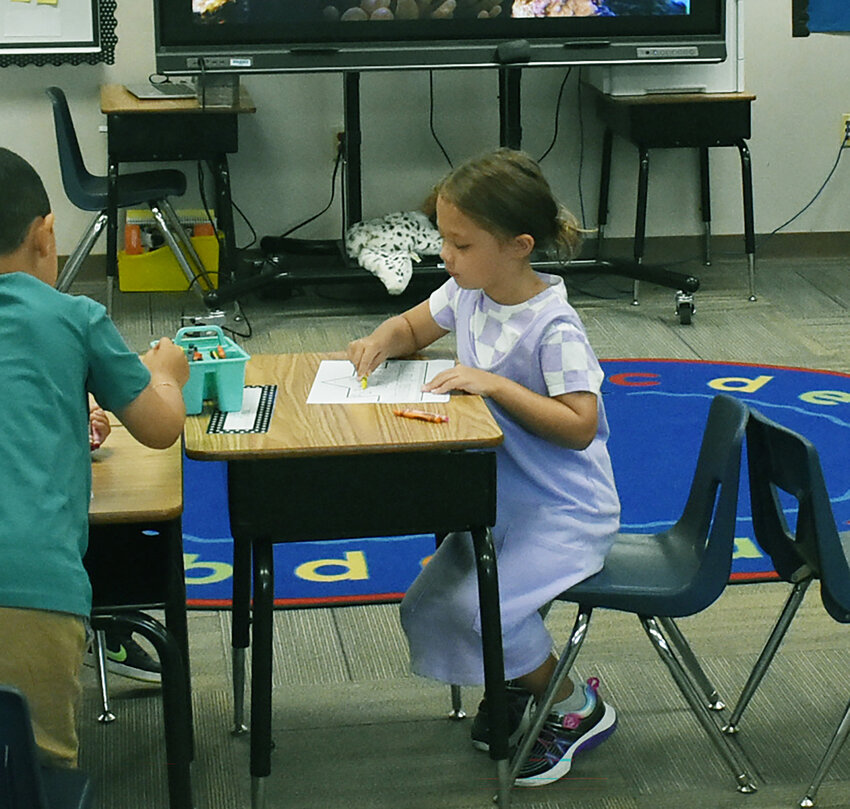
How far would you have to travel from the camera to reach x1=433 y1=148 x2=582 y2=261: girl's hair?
214 cm

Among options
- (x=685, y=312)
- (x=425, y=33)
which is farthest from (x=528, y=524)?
(x=425, y=33)

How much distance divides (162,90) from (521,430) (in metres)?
3.32

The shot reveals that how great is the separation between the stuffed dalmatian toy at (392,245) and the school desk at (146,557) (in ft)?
9.56

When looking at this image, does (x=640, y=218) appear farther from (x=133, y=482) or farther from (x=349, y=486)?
(x=133, y=482)

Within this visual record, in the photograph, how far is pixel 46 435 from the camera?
159 centimetres

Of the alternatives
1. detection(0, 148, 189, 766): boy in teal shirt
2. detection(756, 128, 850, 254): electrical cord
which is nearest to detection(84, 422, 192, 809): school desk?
detection(0, 148, 189, 766): boy in teal shirt

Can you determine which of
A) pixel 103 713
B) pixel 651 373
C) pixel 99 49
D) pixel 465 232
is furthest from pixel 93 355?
pixel 99 49

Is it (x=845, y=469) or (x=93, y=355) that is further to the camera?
(x=845, y=469)

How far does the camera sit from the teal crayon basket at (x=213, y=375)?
6.48 ft

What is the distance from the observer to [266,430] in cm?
192

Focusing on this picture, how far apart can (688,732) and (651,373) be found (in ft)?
6.85

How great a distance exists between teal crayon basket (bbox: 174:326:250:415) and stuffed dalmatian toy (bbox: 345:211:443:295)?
9.66ft

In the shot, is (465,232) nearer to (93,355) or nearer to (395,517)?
(395,517)

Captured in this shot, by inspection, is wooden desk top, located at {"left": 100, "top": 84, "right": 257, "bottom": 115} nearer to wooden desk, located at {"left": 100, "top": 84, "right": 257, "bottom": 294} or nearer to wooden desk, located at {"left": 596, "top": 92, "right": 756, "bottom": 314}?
wooden desk, located at {"left": 100, "top": 84, "right": 257, "bottom": 294}
